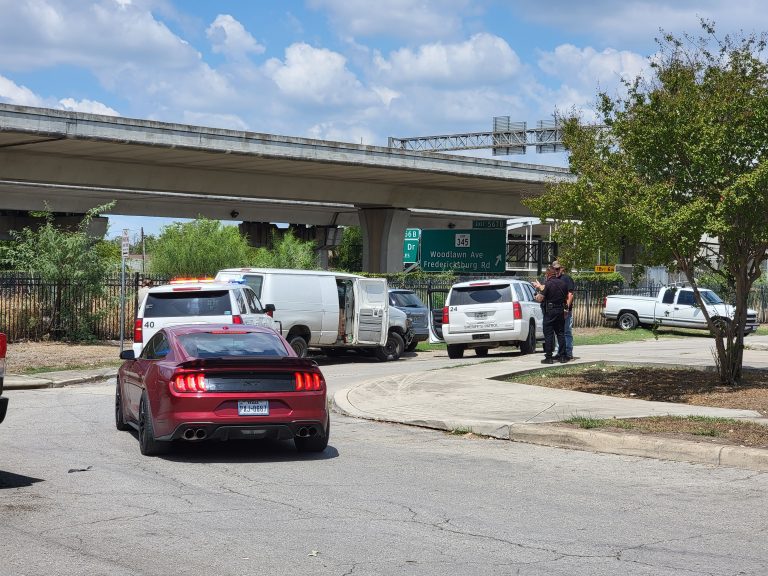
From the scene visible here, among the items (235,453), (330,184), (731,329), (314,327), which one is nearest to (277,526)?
(235,453)

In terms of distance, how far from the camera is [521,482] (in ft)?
33.2

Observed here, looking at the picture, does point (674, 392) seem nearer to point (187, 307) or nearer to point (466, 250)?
point (187, 307)

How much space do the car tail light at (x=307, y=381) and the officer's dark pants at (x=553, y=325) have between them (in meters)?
10.2

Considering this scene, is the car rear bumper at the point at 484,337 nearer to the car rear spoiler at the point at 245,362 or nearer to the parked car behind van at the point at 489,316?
the parked car behind van at the point at 489,316

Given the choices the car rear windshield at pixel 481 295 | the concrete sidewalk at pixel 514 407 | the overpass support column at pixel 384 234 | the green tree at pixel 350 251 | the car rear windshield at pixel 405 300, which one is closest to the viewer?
the concrete sidewalk at pixel 514 407

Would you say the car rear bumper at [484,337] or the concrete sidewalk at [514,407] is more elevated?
the car rear bumper at [484,337]

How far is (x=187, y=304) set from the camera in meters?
19.3

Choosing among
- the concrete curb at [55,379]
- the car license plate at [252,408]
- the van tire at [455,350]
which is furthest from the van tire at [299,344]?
the car license plate at [252,408]

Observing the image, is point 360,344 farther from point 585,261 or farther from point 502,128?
point 502,128

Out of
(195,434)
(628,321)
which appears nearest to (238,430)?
(195,434)

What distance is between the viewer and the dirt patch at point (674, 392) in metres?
12.2

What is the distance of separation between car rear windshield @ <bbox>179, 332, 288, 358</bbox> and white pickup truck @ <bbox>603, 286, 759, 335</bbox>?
27905mm

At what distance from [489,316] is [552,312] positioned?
4.88 meters

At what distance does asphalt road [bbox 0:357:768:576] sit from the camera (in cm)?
703
